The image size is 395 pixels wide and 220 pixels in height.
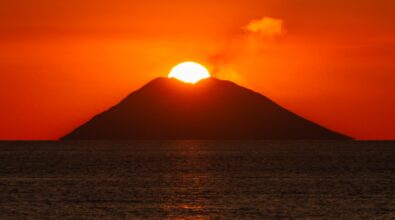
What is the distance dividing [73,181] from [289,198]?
130 feet

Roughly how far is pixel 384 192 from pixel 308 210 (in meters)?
23.0

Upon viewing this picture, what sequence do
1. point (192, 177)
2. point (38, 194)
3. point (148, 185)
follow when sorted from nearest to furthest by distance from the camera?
point (38, 194)
point (148, 185)
point (192, 177)

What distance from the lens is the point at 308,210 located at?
7519 centimetres

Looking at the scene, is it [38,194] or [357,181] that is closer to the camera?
[38,194]

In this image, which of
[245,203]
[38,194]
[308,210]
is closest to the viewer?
[308,210]

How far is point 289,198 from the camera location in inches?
3381

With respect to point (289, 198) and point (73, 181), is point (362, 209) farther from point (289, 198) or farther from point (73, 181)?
point (73, 181)

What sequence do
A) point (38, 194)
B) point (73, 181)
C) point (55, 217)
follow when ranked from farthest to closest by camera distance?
point (73, 181), point (38, 194), point (55, 217)

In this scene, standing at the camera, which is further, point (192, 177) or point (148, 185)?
point (192, 177)

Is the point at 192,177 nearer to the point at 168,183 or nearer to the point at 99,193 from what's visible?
the point at 168,183

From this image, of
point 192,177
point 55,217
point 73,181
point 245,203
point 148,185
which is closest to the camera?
point 55,217

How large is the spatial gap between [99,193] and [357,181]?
38.5 m

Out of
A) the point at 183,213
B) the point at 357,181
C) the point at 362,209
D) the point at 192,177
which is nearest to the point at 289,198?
the point at 362,209

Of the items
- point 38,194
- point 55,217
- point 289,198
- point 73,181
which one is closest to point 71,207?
point 55,217
